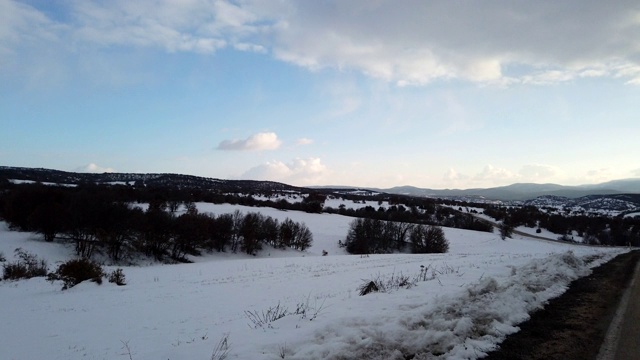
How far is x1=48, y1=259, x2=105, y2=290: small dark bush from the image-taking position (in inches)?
862

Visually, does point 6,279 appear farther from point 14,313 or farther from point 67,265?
point 14,313

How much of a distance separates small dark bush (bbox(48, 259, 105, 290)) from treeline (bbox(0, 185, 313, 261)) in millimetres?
36629

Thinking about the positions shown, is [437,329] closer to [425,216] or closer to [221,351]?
[221,351]

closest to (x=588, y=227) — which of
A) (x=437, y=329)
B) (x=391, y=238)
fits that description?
(x=391, y=238)

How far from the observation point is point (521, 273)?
12477 millimetres

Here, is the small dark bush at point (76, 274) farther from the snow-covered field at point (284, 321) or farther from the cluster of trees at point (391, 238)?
the cluster of trees at point (391, 238)

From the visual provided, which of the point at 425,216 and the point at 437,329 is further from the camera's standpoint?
the point at 425,216

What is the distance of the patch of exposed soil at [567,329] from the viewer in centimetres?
614

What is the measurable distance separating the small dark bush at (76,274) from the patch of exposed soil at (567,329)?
919 inches

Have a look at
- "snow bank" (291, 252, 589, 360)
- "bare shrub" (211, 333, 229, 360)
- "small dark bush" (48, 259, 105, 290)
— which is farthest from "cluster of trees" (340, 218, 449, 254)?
"bare shrub" (211, 333, 229, 360)

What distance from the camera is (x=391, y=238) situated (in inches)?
3563

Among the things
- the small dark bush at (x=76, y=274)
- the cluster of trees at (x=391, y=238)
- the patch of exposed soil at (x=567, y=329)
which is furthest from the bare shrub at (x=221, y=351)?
the cluster of trees at (x=391, y=238)

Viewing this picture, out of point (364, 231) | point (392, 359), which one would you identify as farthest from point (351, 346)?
point (364, 231)

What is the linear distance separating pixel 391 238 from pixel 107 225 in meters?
60.5
